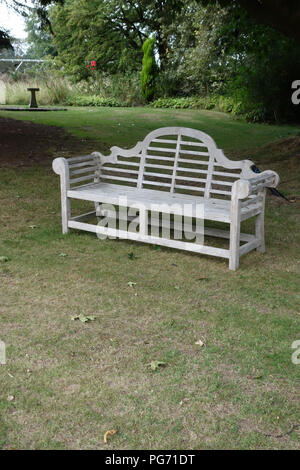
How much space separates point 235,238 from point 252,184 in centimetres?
52

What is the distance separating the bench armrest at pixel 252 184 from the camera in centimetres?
468

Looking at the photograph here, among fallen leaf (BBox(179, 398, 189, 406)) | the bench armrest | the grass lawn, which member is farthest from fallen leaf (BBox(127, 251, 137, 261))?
fallen leaf (BBox(179, 398, 189, 406))

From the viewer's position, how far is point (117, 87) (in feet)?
82.8

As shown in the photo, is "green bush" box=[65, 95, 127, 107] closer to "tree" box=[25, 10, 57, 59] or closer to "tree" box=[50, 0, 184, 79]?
"tree" box=[50, 0, 184, 79]

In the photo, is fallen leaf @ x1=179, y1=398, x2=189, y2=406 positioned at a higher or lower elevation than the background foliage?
lower

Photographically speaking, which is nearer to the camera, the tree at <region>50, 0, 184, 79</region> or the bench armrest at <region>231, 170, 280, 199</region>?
the bench armrest at <region>231, 170, 280, 199</region>

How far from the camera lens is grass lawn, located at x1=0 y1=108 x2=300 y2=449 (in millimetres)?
2748

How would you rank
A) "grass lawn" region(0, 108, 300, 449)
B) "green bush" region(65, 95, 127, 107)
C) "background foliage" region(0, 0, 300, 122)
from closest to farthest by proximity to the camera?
"grass lawn" region(0, 108, 300, 449) → "background foliage" region(0, 0, 300, 122) → "green bush" region(65, 95, 127, 107)

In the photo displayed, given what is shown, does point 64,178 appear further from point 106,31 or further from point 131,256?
point 106,31

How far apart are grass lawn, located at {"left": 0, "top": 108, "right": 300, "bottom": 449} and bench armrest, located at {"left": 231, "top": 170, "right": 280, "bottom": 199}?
0.75 m


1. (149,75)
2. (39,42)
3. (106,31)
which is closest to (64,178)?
(149,75)

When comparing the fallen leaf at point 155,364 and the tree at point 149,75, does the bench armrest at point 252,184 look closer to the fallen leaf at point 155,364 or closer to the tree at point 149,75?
the fallen leaf at point 155,364

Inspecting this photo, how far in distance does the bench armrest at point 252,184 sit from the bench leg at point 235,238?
0.11m

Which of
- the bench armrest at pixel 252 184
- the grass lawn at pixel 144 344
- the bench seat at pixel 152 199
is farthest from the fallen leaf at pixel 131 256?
the bench armrest at pixel 252 184
